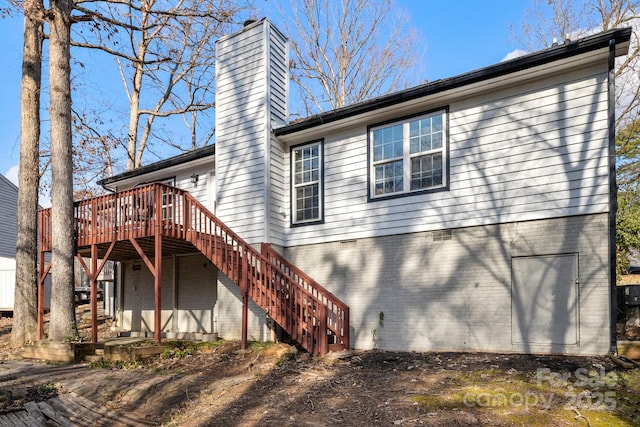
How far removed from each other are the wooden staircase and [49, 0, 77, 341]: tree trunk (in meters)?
0.58

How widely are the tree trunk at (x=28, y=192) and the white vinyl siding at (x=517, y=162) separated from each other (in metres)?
7.97

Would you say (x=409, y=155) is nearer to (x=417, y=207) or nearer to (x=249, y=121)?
(x=417, y=207)

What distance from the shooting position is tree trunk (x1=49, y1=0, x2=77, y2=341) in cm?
996

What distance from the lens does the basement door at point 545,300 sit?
277 inches

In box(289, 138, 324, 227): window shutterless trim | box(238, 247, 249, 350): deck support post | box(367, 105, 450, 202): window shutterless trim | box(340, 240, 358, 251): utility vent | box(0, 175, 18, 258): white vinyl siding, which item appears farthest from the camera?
box(0, 175, 18, 258): white vinyl siding

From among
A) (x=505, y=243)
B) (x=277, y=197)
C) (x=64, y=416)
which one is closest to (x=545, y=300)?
(x=505, y=243)

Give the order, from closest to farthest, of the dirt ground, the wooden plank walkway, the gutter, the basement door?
the dirt ground → the wooden plank walkway → the gutter → the basement door

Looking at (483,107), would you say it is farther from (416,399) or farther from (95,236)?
(95,236)

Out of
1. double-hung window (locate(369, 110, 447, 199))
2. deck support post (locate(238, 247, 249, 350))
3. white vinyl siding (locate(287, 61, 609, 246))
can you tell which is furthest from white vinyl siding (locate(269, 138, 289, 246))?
double-hung window (locate(369, 110, 447, 199))

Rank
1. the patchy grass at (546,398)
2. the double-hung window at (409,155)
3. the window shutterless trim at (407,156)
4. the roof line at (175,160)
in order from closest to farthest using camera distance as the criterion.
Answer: the patchy grass at (546,398) → the window shutterless trim at (407,156) → the double-hung window at (409,155) → the roof line at (175,160)

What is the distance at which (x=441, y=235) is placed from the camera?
8398 millimetres

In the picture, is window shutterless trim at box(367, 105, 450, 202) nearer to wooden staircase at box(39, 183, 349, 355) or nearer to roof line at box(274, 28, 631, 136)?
roof line at box(274, 28, 631, 136)

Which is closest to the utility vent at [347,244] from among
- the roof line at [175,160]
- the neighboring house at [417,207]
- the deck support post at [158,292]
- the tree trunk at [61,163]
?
the neighboring house at [417,207]

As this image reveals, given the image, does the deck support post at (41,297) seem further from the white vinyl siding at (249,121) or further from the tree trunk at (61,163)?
the white vinyl siding at (249,121)
